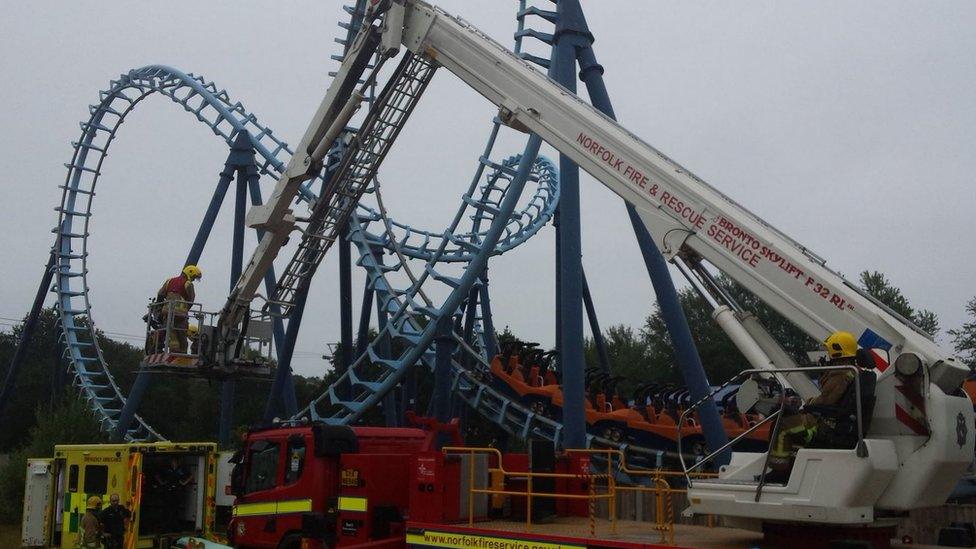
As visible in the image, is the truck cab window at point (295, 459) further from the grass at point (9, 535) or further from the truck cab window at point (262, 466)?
the grass at point (9, 535)

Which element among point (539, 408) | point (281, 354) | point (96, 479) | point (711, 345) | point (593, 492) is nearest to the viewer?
point (593, 492)

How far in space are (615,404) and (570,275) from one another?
7.06m

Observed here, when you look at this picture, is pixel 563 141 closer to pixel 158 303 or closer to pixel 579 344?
pixel 579 344

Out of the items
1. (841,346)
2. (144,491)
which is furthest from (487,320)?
(841,346)

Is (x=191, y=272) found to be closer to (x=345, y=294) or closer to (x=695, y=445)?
(x=345, y=294)

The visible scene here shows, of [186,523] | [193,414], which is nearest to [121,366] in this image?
[193,414]

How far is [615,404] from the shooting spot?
19734mm

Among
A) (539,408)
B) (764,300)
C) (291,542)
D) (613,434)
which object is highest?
(764,300)

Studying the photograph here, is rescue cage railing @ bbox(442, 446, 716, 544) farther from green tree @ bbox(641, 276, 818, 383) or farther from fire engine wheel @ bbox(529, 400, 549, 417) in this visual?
green tree @ bbox(641, 276, 818, 383)

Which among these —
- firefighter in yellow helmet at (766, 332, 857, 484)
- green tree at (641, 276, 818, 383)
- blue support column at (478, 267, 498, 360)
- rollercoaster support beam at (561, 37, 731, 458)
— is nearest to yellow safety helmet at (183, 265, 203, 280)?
rollercoaster support beam at (561, 37, 731, 458)

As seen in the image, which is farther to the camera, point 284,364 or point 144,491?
point 284,364

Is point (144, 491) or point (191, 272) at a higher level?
point (191, 272)

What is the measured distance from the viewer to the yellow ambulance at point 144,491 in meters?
11.0

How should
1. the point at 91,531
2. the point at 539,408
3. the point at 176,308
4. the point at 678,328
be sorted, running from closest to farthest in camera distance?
the point at 91,531
the point at 678,328
the point at 176,308
the point at 539,408
